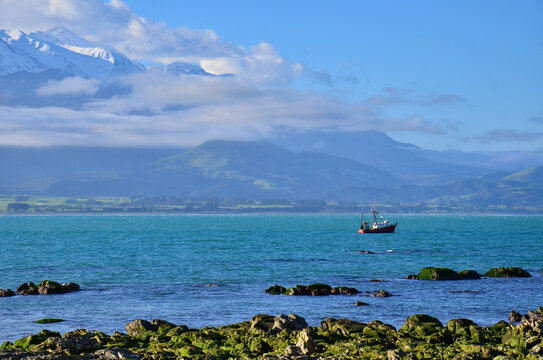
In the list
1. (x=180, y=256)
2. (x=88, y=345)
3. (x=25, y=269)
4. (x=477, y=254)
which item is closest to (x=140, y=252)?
(x=180, y=256)

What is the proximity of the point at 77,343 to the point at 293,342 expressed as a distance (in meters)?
12.0

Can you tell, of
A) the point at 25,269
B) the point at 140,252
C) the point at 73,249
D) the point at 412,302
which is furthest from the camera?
the point at 73,249

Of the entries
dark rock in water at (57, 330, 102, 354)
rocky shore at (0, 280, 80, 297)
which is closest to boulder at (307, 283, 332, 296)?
rocky shore at (0, 280, 80, 297)

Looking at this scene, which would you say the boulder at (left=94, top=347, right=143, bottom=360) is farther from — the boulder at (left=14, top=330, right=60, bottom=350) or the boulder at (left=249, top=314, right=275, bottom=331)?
the boulder at (left=249, top=314, right=275, bottom=331)

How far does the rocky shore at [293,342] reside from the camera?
35938mm

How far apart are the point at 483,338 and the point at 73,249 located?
122m

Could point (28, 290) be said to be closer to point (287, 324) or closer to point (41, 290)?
point (41, 290)

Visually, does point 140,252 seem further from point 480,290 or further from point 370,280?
point 480,290

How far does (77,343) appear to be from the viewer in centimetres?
3881

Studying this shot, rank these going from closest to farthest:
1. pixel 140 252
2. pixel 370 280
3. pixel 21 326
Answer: pixel 21 326 < pixel 370 280 < pixel 140 252

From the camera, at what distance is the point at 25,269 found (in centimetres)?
10181

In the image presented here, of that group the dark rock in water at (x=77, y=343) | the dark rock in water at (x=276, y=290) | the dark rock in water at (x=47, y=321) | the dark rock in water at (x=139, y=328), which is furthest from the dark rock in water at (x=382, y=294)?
the dark rock in water at (x=77, y=343)

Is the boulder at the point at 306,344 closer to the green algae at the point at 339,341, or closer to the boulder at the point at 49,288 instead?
the green algae at the point at 339,341

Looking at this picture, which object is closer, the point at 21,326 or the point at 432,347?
the point at 432,347
